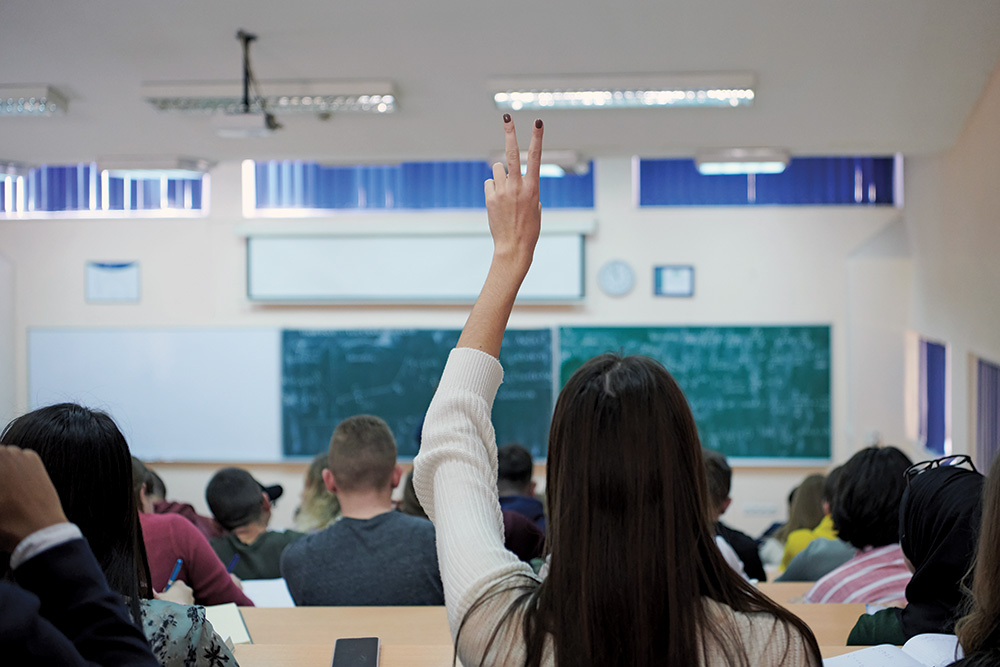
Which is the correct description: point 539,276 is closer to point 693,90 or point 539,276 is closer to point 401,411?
point 401,411

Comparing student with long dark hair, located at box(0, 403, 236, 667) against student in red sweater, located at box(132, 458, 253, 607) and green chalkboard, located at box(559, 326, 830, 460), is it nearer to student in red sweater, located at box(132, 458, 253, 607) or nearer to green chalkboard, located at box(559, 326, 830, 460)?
student in red sweater, located at box(132, 458, 253, 607)

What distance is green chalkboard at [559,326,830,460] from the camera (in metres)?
5.89

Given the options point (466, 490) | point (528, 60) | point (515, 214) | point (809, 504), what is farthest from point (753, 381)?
point (466, 490)

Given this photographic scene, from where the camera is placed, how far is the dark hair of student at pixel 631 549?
843mm

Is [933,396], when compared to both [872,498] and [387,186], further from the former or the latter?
[387,186]

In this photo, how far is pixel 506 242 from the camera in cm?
99

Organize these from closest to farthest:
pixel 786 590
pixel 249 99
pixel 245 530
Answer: pixel 786 590 → pixel 245 530 → pixel 249 99

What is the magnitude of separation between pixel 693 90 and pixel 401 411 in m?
3.22

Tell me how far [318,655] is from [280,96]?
297 cm

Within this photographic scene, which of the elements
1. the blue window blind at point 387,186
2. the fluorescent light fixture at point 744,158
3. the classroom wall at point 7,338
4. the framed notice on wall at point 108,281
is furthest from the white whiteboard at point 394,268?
the classroom wall at point 7,338

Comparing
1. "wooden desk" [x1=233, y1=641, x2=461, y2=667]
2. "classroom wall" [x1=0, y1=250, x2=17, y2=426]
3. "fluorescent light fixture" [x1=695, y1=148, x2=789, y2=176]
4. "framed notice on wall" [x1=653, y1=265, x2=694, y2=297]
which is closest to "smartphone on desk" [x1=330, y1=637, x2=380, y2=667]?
"wooden desk" [x1=233, y1=641, x2=461, y2=667]

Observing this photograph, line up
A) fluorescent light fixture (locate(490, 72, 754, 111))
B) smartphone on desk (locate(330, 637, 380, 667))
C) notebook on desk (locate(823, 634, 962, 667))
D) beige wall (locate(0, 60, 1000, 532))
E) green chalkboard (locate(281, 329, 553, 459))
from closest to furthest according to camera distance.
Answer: notebook on desk (locate(823, 634, 962, 667)) < smartphone on desk (locate(330, 637, 380, 667)) < fluorescent light fixture (locate(490, 72, 754, 111)) < beige wall (locate(0, 60, 1000, 532)) < green chalkboard (locate(281, 329, 553, 459))

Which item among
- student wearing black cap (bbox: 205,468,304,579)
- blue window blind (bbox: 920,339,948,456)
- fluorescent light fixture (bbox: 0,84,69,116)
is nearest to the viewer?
student wearing black cap (bbox: 205,468,304,579)

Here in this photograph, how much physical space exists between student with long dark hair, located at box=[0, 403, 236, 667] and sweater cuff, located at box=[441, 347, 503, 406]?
1.91ft
